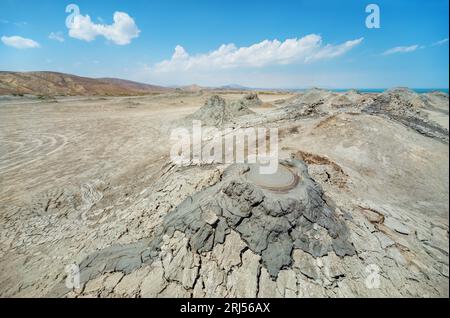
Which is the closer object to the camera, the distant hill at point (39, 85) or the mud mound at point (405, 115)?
the mud mound at point (405, 115)

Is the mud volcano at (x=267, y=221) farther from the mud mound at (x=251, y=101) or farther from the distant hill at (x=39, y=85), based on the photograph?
the distant hill at (x=39, y=85)

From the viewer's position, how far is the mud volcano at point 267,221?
5.00 metres

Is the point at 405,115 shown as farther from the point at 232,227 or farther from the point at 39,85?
the point at 39,85

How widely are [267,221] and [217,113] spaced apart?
1729cm

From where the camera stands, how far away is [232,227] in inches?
205

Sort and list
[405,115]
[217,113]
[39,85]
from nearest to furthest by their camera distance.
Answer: [405,115]
[217,113]
[39,85]

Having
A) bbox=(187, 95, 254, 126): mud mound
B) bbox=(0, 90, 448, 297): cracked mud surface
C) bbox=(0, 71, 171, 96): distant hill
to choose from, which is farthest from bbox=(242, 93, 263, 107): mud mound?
bbox=(0, 71, 171, 96): distant hill

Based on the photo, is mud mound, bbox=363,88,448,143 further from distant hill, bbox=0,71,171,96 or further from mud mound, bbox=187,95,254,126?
distant hill, bbox=0,71,171,96

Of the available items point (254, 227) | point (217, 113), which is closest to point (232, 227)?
point (254, 227)

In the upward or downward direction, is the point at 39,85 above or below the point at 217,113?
above

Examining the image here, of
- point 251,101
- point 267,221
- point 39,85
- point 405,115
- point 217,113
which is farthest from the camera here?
point 39,85

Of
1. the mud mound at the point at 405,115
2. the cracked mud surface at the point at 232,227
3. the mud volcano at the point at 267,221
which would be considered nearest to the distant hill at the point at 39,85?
the cracked mud surface at the point at 232,227

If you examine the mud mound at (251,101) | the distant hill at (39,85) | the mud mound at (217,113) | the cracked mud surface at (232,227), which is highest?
the distant hill at (39,85)

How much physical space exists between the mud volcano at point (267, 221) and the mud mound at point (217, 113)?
48.3 ft
